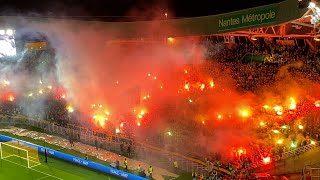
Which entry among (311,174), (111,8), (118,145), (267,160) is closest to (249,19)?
(311,174)

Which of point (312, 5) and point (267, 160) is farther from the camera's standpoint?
point (267, 160)

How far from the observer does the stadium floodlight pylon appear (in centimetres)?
2335

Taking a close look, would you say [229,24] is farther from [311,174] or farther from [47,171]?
[47,171]

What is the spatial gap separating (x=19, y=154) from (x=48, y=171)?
3.77 metres

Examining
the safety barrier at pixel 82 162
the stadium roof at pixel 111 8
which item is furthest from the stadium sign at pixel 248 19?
the safety barrier at pixel 82 162

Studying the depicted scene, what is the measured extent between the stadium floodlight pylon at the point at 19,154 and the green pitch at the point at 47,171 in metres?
0.17

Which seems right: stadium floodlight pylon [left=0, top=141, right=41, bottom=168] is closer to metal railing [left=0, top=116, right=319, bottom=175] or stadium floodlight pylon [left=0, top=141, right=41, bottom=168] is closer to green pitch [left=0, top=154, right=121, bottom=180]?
green pitch [left=0, top=154, right=121, bottom=180]

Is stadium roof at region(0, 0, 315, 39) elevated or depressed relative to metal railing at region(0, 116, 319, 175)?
elevated

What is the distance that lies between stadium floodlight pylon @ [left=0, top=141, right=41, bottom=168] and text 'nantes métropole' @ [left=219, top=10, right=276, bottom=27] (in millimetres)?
14528

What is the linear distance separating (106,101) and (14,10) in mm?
8544

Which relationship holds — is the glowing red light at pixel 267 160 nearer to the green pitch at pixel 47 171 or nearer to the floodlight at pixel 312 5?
the green pitch at pixel 47 171

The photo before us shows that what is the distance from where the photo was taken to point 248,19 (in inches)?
529

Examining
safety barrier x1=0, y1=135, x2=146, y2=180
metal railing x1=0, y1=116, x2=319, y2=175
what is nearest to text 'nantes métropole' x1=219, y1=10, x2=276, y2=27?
metal railing x1=0, y1=116, x2=319, y2=175

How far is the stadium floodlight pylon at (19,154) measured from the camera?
23.3 metres
